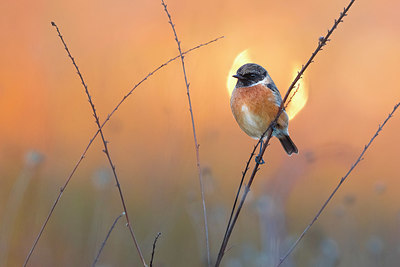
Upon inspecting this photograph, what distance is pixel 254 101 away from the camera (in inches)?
124

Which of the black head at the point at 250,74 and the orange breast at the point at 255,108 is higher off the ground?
the black head at the point at 250,74

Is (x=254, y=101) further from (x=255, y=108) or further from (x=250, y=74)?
(x=250, y=74)

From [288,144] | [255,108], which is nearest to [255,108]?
[255,108]

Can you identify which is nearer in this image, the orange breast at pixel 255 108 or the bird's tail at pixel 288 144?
the orange breast at pixel 255 108

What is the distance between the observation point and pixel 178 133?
4.33m

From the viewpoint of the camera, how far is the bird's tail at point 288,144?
3.58 m

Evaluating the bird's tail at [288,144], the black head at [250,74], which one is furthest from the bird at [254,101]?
the bird's tail at [288,144]

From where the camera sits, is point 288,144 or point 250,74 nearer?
point 250,74

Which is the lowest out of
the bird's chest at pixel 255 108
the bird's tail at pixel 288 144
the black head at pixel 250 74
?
the bird's tail at pixel 288 144

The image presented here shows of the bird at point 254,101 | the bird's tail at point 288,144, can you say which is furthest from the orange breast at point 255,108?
the bird's tail at point 288,144

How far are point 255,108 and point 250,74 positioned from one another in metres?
0.21

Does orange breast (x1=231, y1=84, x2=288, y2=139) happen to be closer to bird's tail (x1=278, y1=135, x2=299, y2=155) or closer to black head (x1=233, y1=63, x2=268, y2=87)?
black head (x1=233, y1=63, x2=268, y2=87)

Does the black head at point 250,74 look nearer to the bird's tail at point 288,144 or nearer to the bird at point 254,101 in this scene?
the bird at point 254,101

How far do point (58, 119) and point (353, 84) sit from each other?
410 centimetres
